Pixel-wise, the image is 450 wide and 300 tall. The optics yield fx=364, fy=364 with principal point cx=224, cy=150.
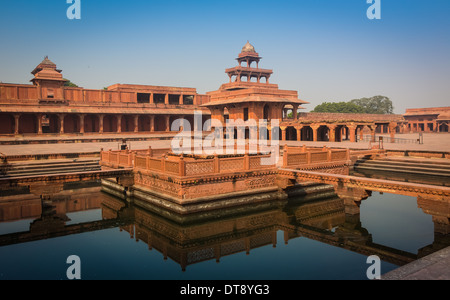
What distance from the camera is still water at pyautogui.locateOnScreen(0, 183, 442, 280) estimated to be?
9117 millimetres

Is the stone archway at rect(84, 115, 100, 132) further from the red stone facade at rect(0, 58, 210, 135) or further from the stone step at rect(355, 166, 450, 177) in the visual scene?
the stone step at rect(355, 166, 450, 177)

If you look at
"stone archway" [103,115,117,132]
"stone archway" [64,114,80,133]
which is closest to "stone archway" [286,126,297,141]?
"stone archway" [103,115,117,132]

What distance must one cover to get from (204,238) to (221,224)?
4.57ft

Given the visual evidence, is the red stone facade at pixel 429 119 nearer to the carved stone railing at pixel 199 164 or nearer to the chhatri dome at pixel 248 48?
the chhatri dome at pixel 248 48

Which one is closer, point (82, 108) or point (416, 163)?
point (416, 163)

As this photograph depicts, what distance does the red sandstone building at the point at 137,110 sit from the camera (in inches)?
1432

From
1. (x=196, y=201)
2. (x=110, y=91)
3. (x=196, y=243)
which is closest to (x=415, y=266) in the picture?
(x=196, y=243)

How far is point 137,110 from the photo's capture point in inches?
1734

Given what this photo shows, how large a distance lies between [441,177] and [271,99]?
70.5 ft

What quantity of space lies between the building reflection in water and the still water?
0.11 feet

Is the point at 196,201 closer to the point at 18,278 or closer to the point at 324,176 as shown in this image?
the point at 324,176

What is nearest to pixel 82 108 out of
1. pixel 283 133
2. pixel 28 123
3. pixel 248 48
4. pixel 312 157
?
pixel 28 123

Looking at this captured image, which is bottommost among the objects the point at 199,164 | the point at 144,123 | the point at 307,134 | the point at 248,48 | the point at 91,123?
the point at 199,164

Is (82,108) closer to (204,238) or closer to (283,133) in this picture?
(283,133)
